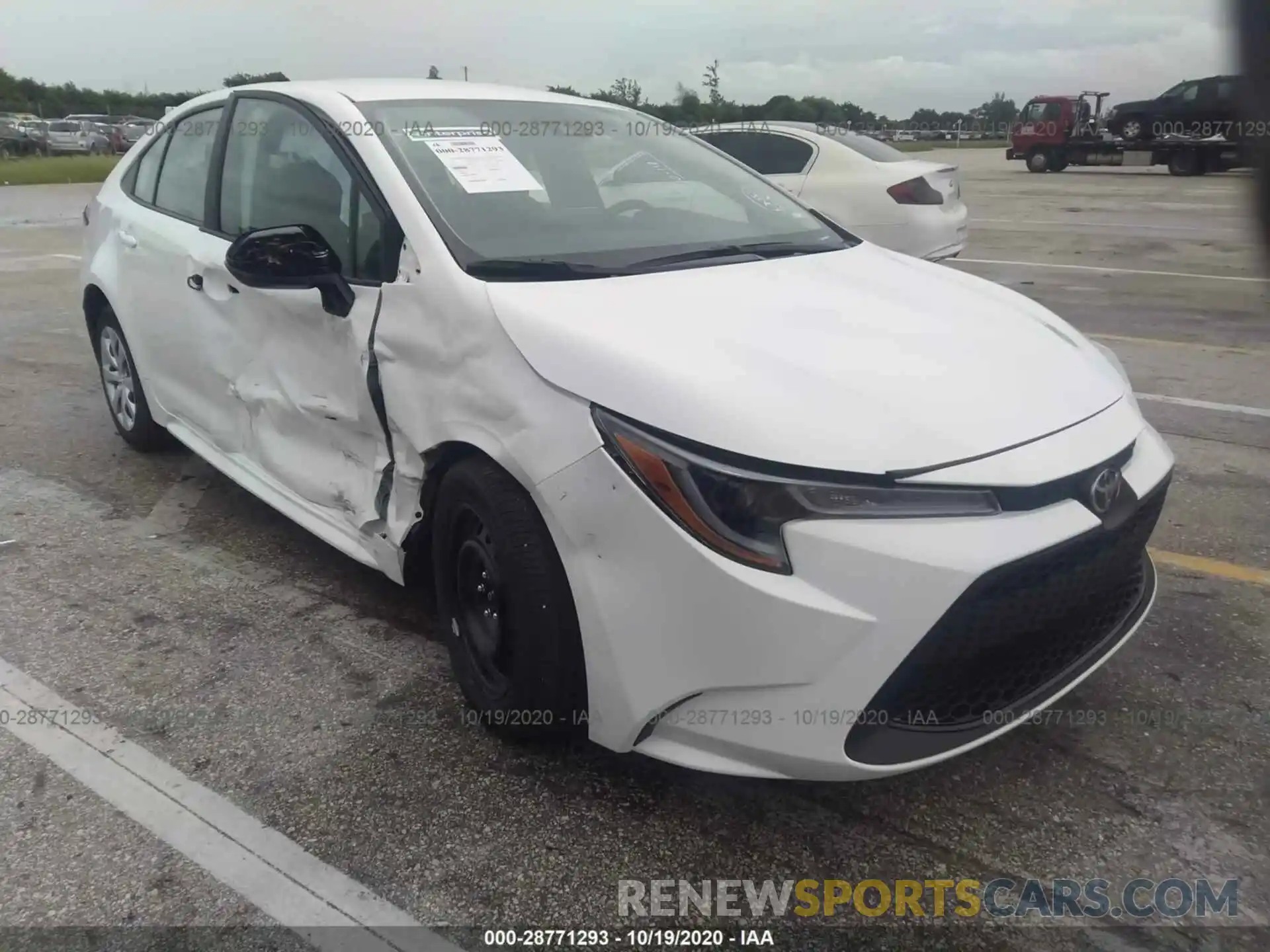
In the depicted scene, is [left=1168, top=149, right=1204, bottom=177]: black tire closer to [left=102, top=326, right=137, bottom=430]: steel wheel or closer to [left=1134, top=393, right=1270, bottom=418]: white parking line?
[left=1134, top=393, right=1270, bottom=418]: white parking line

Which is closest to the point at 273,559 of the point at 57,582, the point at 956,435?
the point at 57,582

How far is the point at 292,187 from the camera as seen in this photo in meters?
3.28

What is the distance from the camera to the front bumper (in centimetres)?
189

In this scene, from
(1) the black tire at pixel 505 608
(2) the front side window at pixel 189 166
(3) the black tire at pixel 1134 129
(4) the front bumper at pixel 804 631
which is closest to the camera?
(4) the front bumper at pixel 804 631

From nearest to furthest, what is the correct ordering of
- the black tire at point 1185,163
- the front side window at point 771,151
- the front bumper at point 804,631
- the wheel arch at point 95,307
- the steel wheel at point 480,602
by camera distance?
the front bumper at point 804,631, the steel wheel at point 480,602, the wheel arch at point 95,307, the front side window at point 771,151, the black tire at point 1185,163

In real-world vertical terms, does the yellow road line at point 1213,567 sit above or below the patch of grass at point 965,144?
below

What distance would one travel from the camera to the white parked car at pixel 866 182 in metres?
8.21

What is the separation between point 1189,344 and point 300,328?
6.00m

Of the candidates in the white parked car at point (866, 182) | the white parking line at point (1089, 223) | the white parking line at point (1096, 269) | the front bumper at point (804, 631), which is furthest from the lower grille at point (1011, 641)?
the white parking line at point (1089, 223)

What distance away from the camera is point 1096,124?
89.8 ft

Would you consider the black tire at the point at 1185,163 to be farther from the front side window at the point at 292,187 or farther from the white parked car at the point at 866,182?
the front side window at the point at 292,187

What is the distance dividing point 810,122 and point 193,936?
344 inches

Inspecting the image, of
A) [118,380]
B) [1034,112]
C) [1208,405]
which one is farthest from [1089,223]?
[1034,112]

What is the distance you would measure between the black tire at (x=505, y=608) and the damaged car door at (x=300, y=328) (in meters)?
0.41
